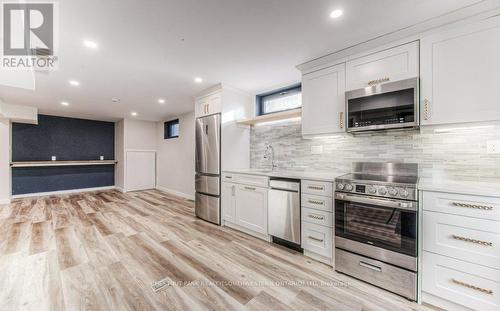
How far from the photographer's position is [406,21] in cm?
182

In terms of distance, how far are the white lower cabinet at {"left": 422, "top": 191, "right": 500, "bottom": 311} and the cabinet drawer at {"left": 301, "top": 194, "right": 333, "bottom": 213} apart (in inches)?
32.1

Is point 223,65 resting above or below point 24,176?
above

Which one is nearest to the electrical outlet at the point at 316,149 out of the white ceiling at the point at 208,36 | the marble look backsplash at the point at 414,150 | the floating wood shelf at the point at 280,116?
the marble look backsplash at the point at 414,150

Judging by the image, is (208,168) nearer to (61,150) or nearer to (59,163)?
(59,163)

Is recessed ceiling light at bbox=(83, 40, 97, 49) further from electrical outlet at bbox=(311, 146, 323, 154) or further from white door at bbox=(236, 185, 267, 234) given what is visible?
electrical outlet at bbox=(311, 146, 323, 154)

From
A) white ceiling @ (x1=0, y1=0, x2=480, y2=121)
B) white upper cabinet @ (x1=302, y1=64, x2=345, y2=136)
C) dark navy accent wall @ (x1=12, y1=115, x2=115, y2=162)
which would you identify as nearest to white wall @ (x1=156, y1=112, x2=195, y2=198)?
dark navy accent wall @ (x1=12, y1=115, x2=115, y2=162)

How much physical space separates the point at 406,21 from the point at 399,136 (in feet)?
3.76

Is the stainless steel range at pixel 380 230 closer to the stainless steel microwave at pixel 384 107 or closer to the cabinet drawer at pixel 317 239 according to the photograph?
the cabinet drawer at pixel 317 239

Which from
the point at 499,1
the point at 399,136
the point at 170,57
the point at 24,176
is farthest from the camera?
the point at 24,176

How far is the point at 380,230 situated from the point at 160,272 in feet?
7.43

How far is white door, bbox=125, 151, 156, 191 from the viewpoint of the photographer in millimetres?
6391

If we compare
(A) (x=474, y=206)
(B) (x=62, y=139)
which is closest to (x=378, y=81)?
(A) (x=474, y=206)

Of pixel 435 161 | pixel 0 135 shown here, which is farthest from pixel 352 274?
pixel 0 135

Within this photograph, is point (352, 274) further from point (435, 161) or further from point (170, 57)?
point (170, 57)
